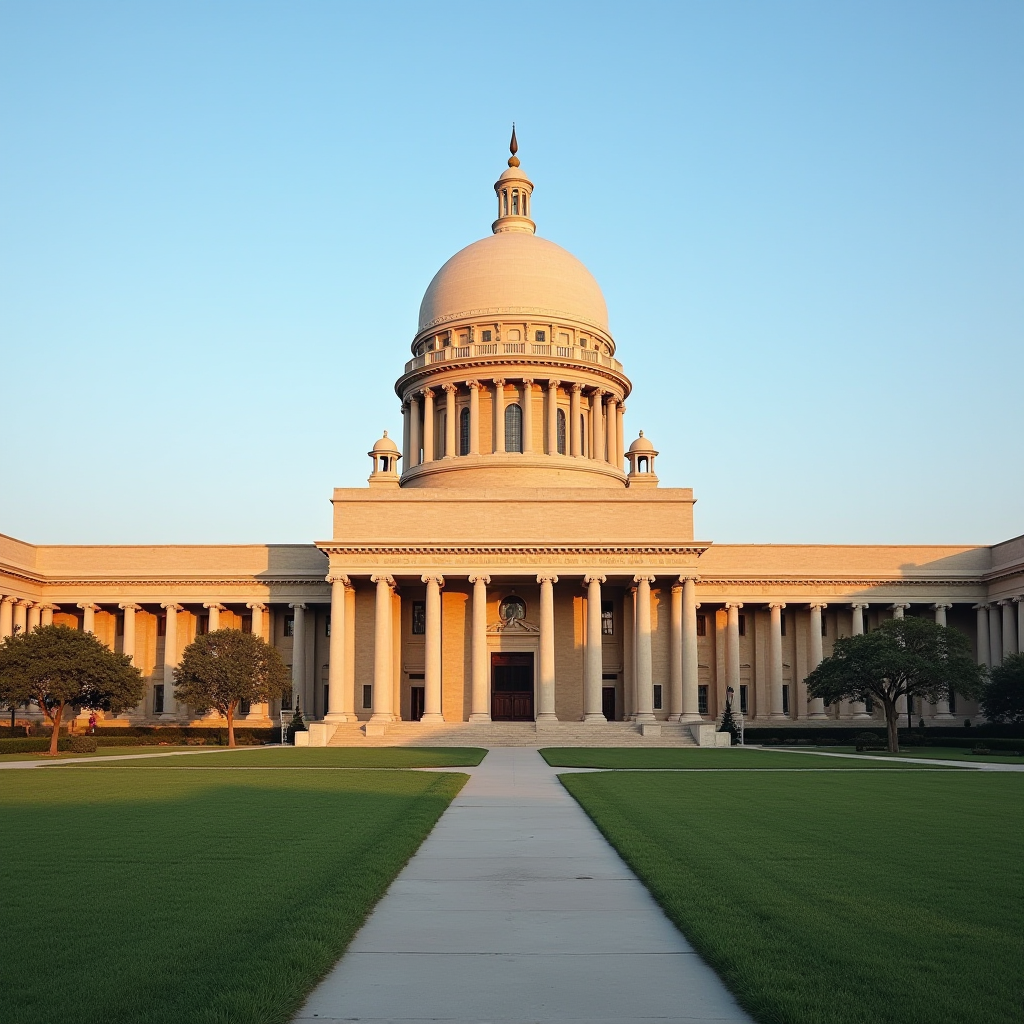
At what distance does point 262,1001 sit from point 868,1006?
14.7ft

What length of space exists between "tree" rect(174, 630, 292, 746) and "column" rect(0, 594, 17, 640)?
15710 mm

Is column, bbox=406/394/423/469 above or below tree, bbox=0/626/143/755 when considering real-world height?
above

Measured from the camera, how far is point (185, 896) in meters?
13.1

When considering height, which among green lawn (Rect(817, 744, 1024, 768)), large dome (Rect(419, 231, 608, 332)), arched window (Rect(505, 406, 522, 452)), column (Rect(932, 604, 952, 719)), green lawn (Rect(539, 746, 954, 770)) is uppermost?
large dome (Rect(419, 231, 608, 332))

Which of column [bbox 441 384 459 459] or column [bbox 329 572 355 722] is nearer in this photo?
column [bbox 329 572 355 722]

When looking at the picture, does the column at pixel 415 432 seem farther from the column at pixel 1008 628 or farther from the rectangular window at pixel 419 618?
the column at pixel 1008 628

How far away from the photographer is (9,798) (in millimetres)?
26703

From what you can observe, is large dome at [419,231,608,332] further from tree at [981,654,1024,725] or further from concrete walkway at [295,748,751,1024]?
concrete walkway at [295,748,751,1024]

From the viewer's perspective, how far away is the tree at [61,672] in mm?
57750

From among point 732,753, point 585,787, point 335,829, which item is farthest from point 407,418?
point 335,829

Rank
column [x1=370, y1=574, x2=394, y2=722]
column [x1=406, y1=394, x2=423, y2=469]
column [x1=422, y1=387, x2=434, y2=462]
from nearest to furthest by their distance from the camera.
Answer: column [x1=370, y1=574, x2=394, y2=722] < column [x1=422, y1=387, x2=434, y2=462] < column [x1=406, y1=394, x2=423, y2=469]

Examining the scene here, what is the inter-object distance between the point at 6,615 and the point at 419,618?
27501 millimetres

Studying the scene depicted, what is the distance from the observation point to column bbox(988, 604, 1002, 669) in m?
79.7

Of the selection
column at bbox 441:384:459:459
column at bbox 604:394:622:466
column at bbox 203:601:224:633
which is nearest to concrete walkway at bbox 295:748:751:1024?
column at bbox 203:601:224:633
